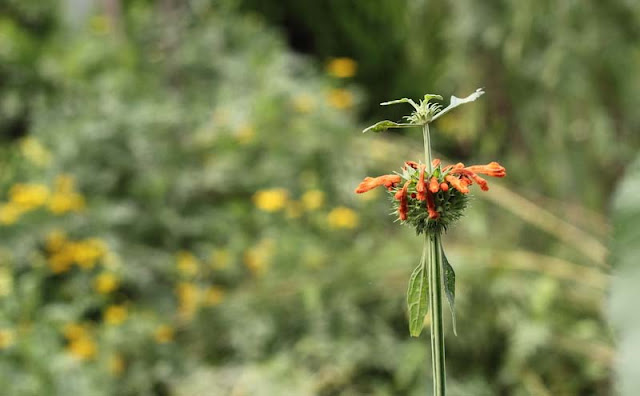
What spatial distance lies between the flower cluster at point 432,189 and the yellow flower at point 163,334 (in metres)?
2.07

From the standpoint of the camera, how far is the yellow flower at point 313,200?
8.25 ft

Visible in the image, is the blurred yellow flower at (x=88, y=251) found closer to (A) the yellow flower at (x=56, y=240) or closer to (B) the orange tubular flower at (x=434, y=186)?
(A) the yellow flower at (x=56, y=240)

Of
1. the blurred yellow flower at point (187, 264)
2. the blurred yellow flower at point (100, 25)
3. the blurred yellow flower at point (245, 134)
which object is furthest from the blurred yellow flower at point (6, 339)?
the blurred yellow flower at point (100, 25)

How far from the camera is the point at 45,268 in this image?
245cm

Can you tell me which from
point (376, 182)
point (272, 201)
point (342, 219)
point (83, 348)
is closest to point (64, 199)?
point (83, 348)

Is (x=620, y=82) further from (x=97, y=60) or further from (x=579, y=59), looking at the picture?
(x=97, y=60)

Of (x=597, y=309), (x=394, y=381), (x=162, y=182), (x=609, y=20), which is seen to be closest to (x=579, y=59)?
(x=609, y=20)

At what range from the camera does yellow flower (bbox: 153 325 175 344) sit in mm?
2222

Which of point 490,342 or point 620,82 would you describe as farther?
point 620,82

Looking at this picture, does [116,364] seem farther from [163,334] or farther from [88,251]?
[88,251]

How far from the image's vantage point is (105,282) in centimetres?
232

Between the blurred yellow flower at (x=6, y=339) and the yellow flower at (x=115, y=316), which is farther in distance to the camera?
the yellow flower at (x=115, y=316)

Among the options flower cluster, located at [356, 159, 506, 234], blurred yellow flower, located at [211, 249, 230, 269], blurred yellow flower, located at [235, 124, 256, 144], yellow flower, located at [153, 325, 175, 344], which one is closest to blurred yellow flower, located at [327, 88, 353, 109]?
blurred yellow flower, located at [235, 124, 256, 144]

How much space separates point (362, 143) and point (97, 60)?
151 cm
